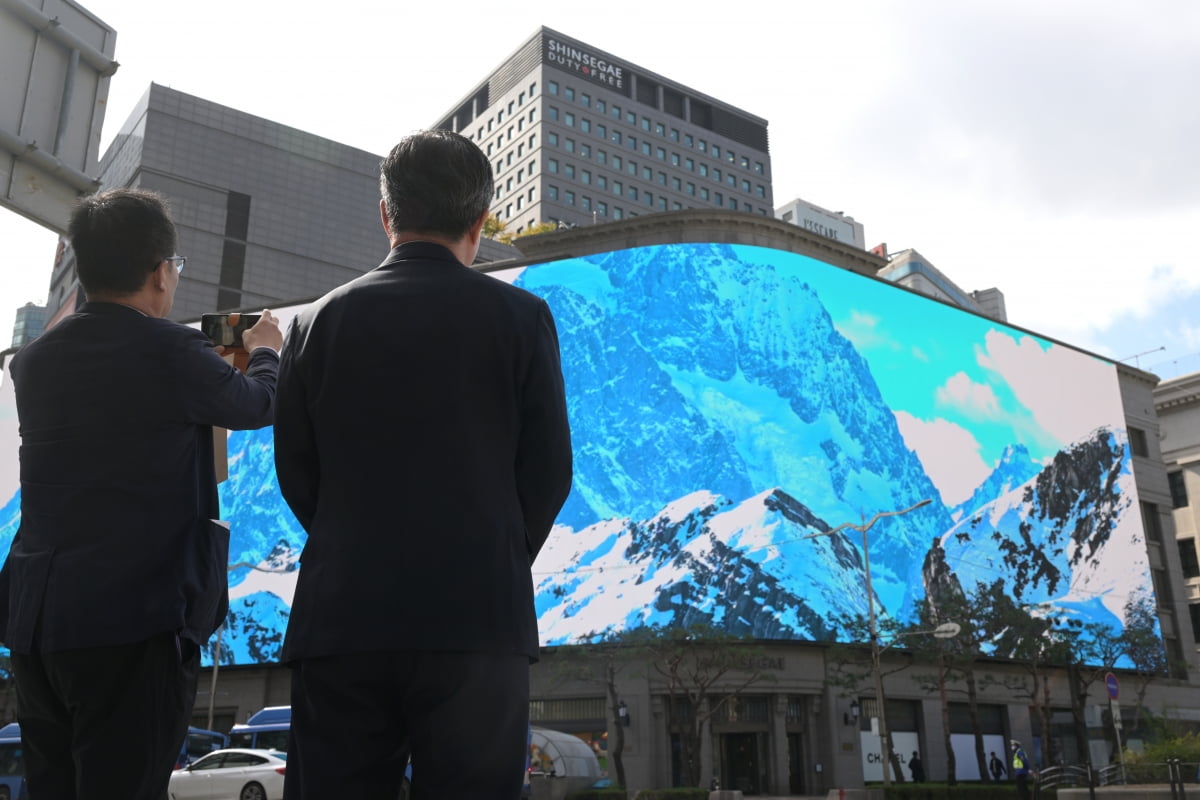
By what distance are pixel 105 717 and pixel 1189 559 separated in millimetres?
70974

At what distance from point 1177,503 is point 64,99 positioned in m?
69.4

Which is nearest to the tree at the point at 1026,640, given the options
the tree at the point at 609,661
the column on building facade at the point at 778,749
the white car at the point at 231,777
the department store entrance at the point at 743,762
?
the column on building facade at the point at 778,749

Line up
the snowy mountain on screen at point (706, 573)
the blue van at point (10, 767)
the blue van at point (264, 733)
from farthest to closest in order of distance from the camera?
1. the snowy mountain on screen at point (706, 573)
2. the blue van at point (264, 733)
3. the blue van at point (10, 767)

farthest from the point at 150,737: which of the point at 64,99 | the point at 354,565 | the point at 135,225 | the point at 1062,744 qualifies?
the point at 1062,744

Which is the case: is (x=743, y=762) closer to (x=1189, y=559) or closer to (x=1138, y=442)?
(x=1138, y=442)

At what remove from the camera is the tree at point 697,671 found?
124 ft

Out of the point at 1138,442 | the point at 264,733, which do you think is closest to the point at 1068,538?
the point at 1138,442

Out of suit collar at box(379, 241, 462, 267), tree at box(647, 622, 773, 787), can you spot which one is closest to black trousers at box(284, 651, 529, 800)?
suit collar at box(379, 241, 462, 267)

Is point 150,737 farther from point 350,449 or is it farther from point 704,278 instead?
point 704,278

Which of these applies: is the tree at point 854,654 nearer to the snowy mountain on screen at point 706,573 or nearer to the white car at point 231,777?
the snowy mountain on screen at point 706,573

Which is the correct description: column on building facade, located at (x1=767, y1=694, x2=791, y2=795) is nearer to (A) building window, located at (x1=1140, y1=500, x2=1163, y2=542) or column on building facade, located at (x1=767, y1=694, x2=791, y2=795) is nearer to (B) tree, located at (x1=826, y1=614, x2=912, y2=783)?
(B) tree, located at (x1=826, y1=614, x2=912, y2=783)

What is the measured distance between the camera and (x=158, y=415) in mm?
2648

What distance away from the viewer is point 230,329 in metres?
3.08

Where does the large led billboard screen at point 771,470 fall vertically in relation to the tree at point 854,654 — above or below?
above
